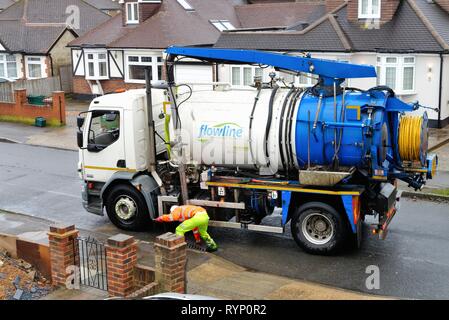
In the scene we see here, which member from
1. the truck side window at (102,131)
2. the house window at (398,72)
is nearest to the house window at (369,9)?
the house window at (398,72)

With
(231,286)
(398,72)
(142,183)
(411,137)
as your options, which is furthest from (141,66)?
(231,286)

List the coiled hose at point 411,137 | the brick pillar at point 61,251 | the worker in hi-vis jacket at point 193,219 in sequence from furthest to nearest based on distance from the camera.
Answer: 1. the worker in hi-vis jacket at point 193,219
2. the coiled hose at point 411,137
3. the brick pillar at point 61,251

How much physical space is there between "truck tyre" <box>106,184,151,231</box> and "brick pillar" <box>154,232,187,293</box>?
3.79m

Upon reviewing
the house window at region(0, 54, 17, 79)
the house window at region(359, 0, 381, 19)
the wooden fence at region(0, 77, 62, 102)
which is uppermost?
the house window at region(359, 0, 381, 19)

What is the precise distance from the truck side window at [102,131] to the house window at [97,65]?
1989 cm

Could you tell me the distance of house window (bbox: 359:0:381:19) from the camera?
25.7 m

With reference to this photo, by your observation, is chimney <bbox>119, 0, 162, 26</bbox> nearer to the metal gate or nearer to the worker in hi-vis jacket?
the worker in hi-vis jacket

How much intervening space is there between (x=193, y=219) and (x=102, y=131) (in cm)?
329

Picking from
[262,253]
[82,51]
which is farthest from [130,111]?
[82,51]

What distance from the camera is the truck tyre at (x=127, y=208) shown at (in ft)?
42.8

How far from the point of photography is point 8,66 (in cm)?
3644

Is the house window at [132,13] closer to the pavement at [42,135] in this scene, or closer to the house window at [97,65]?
the house window at [97,65]

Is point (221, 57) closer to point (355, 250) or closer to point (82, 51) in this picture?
point (355, 250)

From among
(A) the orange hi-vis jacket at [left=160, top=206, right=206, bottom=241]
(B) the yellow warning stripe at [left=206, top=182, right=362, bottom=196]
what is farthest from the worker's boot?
(B) the yellow warning stripe at [left=206, top=182, right=362, bottom=196]
